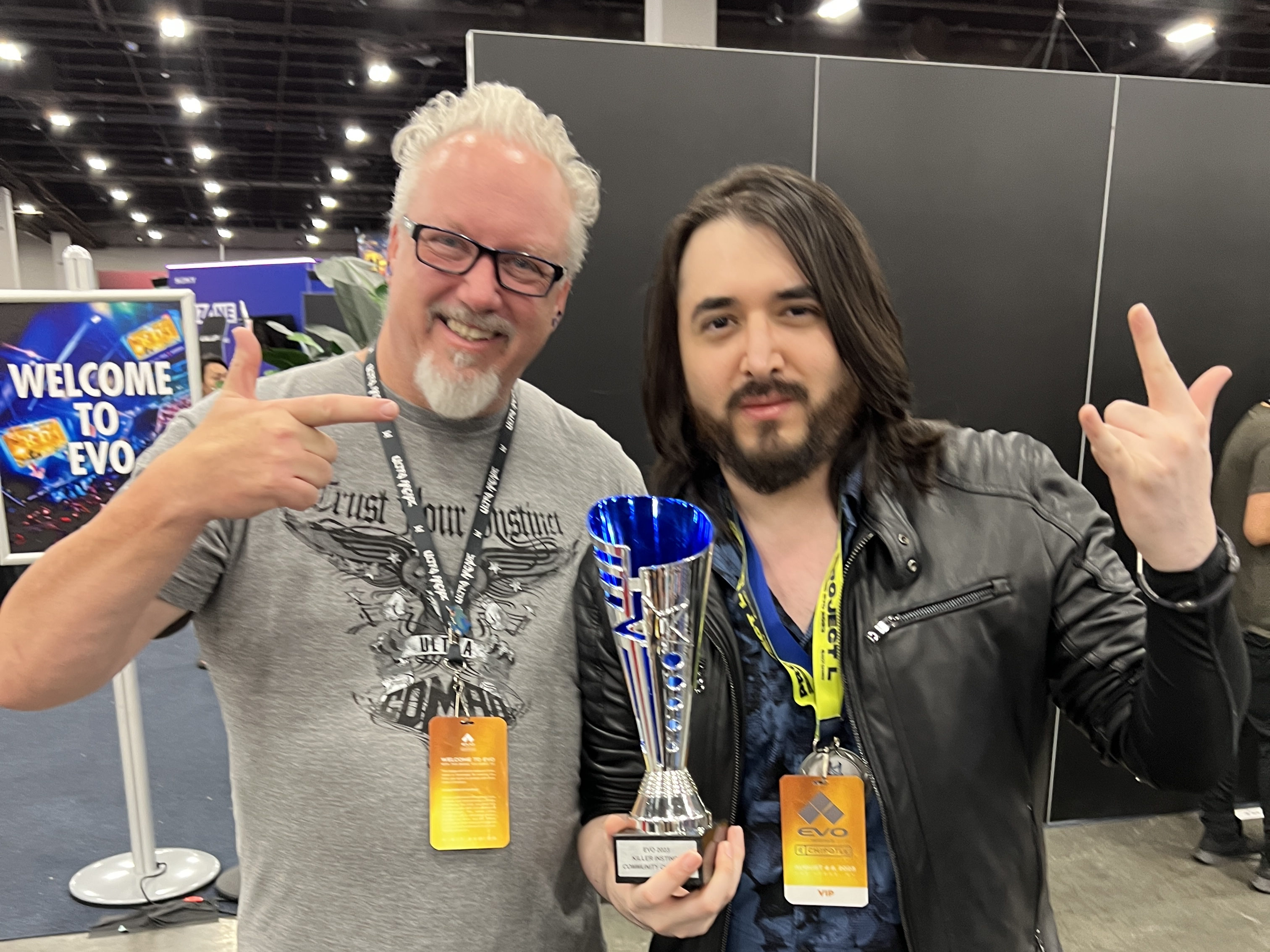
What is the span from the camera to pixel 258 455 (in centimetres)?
97

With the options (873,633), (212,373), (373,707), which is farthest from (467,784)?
(212,373)

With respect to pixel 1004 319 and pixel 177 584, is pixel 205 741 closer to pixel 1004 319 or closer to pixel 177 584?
pixel 177 584

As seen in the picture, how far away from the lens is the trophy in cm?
97

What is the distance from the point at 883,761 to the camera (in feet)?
3.59

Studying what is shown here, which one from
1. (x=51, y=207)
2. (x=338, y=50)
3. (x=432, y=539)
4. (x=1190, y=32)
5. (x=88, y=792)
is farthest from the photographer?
(x=51, y=207)

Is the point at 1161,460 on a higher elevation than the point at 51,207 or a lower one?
lower

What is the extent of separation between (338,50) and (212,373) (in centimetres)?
517

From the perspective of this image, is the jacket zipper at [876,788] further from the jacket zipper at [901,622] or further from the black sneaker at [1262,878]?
the black sneaker at [1262,878]

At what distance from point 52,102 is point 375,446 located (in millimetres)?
11270

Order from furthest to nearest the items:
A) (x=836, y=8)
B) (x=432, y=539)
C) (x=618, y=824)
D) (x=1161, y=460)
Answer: (x=836, y=8) → (x=432, y=539) → (x=618, y=824) → (x=1161, y=460)

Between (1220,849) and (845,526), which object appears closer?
(845,526)

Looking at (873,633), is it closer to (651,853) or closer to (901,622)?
(901,622)

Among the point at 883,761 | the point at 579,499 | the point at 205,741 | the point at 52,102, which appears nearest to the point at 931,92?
the point at 579,499

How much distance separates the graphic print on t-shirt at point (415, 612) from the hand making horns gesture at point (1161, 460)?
756mm
